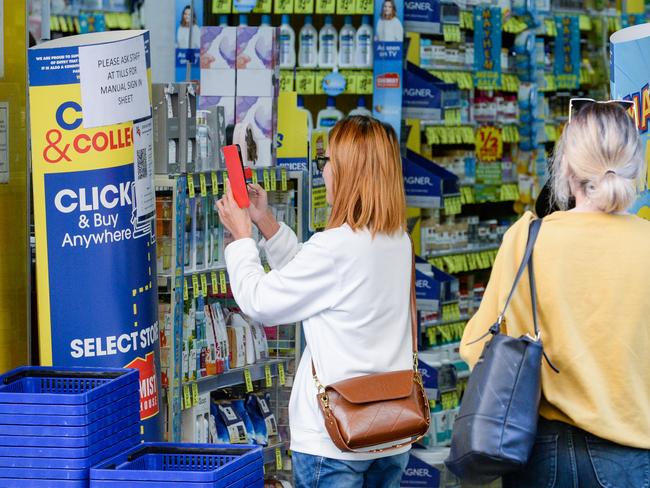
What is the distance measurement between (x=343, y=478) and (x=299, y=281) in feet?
1.90

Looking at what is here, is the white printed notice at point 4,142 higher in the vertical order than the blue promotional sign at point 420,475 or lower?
higher

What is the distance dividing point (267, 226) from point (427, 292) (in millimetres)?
2765

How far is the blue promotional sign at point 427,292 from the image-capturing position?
6.43m

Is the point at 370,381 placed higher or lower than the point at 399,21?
lower

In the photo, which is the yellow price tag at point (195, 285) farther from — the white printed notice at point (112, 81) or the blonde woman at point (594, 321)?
the blonde woman at point (594, 321)

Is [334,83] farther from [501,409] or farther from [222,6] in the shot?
[501,409]

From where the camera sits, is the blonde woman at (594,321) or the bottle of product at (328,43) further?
the bottle of product at (328,43)

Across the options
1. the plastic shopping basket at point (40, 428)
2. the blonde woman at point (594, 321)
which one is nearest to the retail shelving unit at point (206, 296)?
the plastic shopping basket at point (40, 428)

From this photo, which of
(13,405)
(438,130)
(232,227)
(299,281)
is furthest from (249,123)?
(438,130)

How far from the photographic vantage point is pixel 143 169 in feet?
12.5

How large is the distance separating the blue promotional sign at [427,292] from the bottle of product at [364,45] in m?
1.27

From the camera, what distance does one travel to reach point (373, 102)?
640 cm

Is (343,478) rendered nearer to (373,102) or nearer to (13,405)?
(13,405)

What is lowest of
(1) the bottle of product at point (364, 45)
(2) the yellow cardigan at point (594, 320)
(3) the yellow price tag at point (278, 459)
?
(3) the yellow price tag at point (278, 459)
